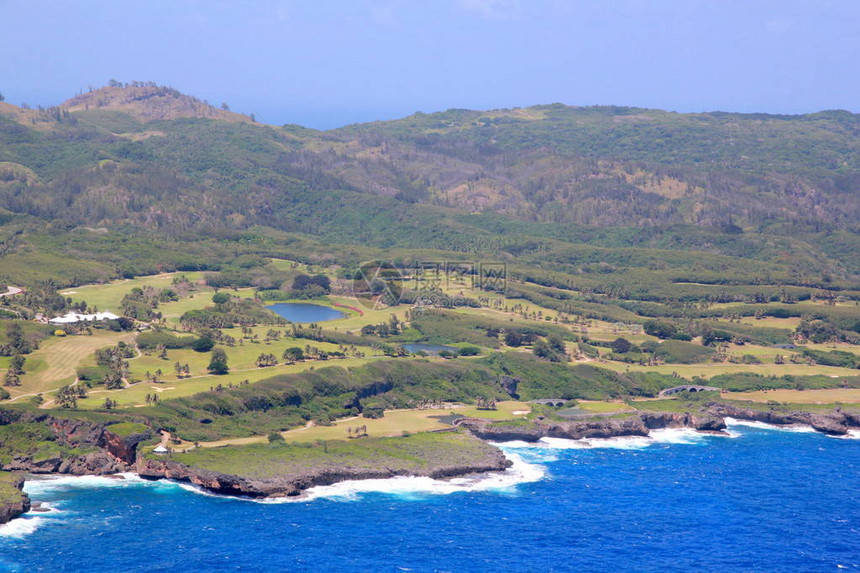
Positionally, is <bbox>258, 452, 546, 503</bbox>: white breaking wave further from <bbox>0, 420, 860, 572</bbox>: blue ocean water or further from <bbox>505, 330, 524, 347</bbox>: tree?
<bbox>505, 330, 524, 347</bbox>: tree

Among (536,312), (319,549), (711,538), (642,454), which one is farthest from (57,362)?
(536,312)

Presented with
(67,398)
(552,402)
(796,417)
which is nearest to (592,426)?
(552,402)

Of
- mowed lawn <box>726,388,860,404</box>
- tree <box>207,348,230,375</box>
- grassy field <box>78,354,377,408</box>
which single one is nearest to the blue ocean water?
grassy field <box>78,354,377,408</box>

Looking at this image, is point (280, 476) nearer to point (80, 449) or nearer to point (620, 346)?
point (80, 449)

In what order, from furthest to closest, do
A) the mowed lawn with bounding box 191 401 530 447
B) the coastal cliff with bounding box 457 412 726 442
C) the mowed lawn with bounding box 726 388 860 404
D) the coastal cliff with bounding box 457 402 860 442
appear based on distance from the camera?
the mowed lawn with bounding box 726 388 860 404 → the coastal cliff with bounding box 457 402 860 442 → the coastal cliff with bounding box 457 412 726 442 → the mowed lawn with bounding box 191 401 530 447

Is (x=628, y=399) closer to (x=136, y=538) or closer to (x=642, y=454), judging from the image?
(x=642, y=454)

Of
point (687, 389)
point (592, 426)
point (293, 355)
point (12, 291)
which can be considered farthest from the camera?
point (12, 291)
